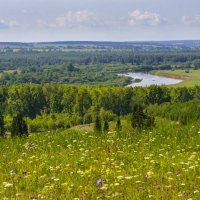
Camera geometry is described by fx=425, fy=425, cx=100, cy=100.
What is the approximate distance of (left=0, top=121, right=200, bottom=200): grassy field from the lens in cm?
954

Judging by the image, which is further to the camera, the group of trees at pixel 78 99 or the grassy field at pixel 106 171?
the group of trees at pixel 78 99

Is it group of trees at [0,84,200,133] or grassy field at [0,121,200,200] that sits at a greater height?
grassy field at [0,121,200,200]

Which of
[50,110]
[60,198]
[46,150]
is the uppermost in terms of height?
[60,198]

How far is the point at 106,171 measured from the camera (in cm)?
1206

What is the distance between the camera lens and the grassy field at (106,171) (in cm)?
954

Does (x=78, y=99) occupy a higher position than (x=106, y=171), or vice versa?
(x=106, y=171)

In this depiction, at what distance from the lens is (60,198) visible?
9289 millimetres

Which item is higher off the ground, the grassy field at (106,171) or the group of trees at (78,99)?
the grassy field at (106,171)

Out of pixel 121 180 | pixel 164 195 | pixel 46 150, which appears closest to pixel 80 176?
pixel 121 180

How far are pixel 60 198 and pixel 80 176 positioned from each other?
7.64ft

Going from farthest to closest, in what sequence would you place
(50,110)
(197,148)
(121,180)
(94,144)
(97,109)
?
1. (50,110)
2. (97,109)
3. (94,144)
4. (197,148)
5. (121,180)

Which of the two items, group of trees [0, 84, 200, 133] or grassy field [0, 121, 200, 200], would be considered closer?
grassy field [0, 121, 200, 200]

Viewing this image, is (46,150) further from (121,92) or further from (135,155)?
(121,92)

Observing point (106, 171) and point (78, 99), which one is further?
point (78, 99)
